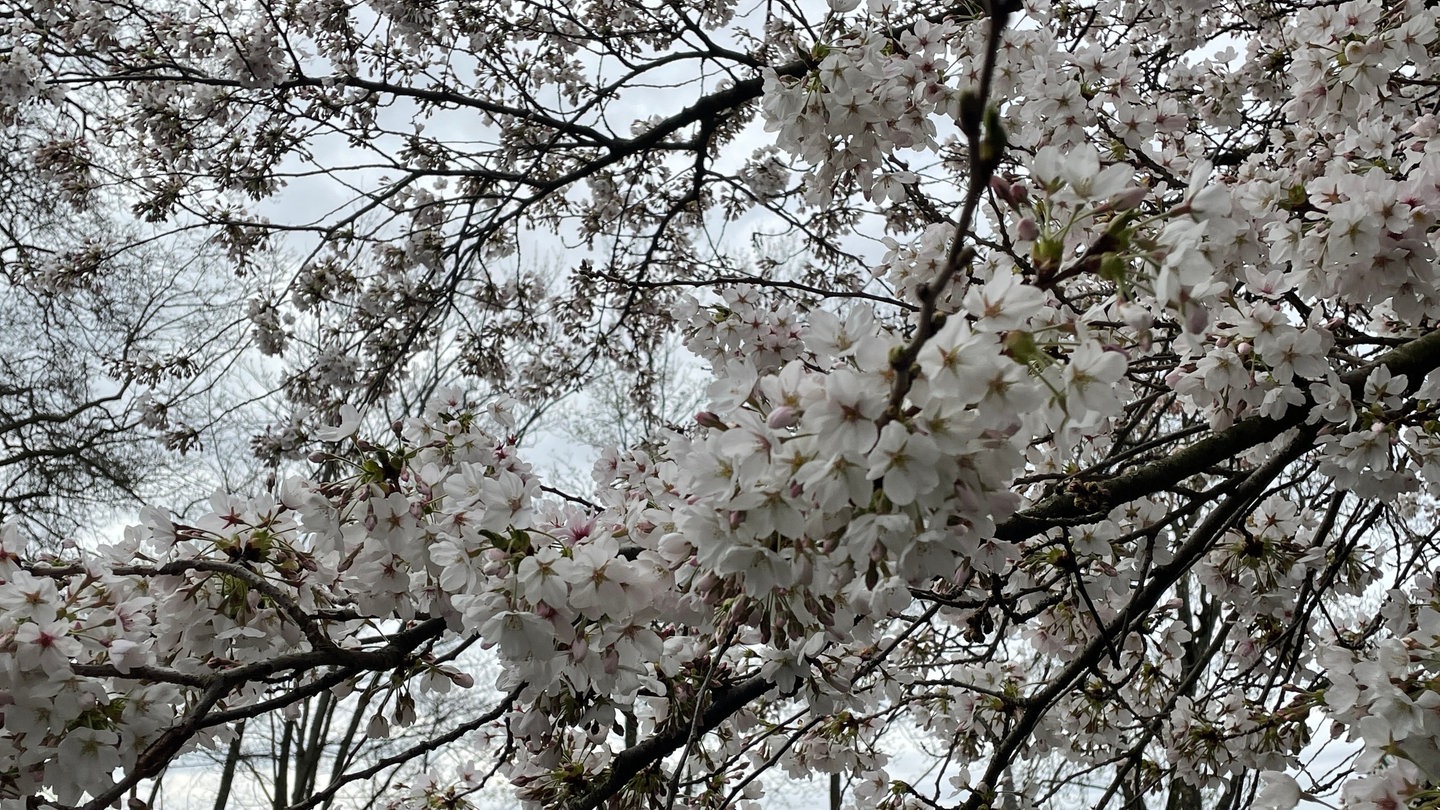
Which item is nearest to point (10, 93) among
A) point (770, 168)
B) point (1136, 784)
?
point (770, 168)

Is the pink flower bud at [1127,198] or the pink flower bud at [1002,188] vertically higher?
the pink flower bud at [1002,188]

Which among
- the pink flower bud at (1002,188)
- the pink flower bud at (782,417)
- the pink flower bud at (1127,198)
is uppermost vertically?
the pink flower bud at (1002,188)

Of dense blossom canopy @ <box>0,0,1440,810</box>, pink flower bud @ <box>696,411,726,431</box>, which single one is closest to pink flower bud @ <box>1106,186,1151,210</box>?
dense blossom canopy @ <box>0,0,1440,810</box>

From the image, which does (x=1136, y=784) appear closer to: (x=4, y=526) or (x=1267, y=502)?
(x=1267, y=502)

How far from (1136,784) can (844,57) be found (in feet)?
9.59

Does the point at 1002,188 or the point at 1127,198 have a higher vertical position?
the point at 1002,188

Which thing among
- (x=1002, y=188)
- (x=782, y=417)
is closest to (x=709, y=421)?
(x=782, y=417)

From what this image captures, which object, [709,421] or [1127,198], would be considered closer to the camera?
[1127,198]

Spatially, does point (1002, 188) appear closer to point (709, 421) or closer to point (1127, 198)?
point (1127, 198)

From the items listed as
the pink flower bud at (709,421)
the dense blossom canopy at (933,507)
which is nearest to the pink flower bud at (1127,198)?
the dense blossom canopy at (933,507)

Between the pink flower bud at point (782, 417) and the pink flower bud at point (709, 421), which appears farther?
the pink flower bud at point (709, 421)

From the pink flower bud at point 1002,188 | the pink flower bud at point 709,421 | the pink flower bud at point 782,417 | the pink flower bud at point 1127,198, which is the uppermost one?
the pink flower bud at point 1002,188

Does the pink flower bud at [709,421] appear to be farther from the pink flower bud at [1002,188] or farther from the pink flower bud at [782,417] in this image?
the pink flower bud at [1002,188]

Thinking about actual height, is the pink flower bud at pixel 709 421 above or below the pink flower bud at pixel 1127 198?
above
